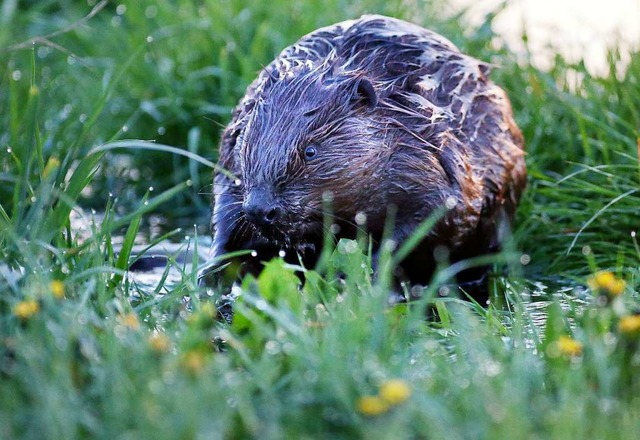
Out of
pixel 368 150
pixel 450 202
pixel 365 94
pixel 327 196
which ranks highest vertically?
pixel 365 94

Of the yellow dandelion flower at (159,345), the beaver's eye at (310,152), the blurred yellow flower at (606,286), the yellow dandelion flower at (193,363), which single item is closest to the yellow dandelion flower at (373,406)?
the yellow dandelion flower at (193,363)

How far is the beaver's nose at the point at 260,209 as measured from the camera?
364cm

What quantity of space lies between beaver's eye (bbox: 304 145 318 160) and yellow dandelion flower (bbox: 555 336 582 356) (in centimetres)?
130

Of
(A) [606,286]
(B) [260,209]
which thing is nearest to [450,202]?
(B) [260,209]

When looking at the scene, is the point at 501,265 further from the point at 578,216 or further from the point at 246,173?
the point at 246,173

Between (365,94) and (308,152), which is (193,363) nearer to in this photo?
(308,152)

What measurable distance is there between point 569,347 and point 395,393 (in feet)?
1.99

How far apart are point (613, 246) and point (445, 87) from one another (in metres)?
0.95

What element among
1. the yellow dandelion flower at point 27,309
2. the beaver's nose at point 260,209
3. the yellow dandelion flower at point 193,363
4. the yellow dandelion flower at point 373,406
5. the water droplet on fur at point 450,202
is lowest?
the water droplet on fur at point 450,202

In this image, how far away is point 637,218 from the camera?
15.0 ft

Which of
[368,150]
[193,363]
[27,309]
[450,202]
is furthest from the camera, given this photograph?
[450,202]

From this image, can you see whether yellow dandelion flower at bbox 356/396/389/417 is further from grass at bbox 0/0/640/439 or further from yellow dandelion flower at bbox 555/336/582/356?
yellow dandelion flower at bbox 555/336/582/356

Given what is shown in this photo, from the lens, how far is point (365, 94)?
393 cm

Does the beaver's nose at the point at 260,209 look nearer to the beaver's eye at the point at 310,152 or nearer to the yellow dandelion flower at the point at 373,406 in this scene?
the beaver's eye at the point at 310,152
